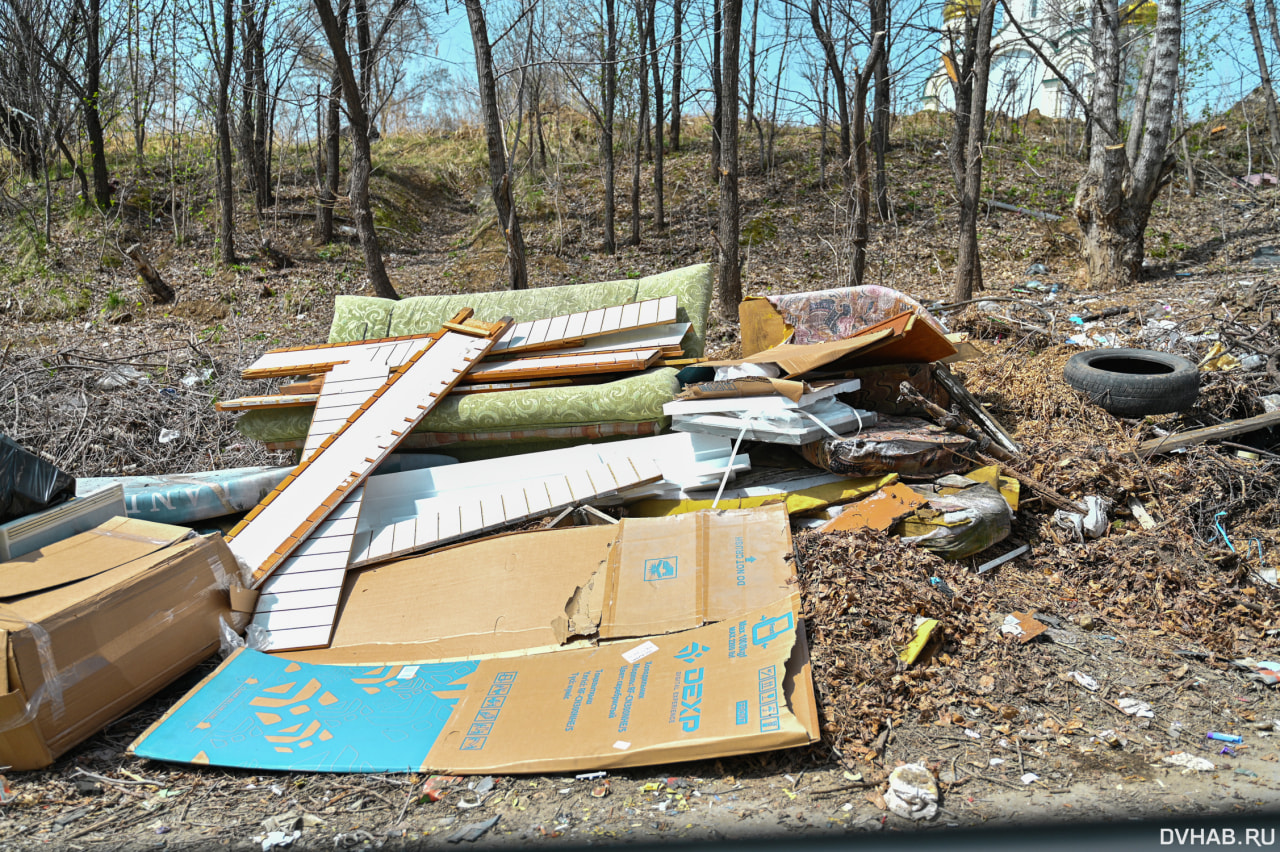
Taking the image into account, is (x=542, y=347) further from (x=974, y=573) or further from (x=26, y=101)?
(x=26, y=101)

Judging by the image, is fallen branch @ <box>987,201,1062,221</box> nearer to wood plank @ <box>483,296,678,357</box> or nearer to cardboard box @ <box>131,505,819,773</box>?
wood plank @ <box>483,296,678,357</box>

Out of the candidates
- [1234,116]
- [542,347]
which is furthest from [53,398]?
[1234,116]

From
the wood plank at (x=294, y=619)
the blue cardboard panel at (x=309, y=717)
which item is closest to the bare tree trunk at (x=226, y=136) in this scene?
the wood plank at (x=294, y=619)

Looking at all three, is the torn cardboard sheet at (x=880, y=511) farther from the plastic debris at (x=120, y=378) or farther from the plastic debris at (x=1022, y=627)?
the plastic debris at (x=120, y=378)

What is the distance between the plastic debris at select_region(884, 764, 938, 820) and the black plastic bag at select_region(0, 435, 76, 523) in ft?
10.8

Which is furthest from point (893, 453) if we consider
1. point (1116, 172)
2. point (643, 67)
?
point (643, 67)

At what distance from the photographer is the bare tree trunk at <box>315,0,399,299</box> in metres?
6.49

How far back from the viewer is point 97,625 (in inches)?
101

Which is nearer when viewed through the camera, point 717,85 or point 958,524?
point 958,524

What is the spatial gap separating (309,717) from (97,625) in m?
0.76

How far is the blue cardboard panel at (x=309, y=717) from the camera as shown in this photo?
238 centimetres

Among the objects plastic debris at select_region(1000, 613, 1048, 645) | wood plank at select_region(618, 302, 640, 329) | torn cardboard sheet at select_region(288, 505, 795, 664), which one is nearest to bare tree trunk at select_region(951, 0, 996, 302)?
wood plank at select_region(618, 302, 640, 329)

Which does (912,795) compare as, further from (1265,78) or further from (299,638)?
(1265,78)

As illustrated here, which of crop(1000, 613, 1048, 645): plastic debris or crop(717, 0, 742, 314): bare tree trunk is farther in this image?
crop(717, 0, 742, 314): bare tree trunk
